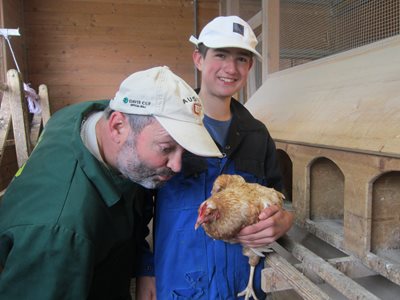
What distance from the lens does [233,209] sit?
31.2 inches

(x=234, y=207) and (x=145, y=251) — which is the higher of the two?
(x=234, y=207)

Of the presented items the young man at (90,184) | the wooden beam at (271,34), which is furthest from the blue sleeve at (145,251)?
the wooden beam at (271,34)

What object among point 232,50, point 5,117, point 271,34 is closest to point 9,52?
point 5,117

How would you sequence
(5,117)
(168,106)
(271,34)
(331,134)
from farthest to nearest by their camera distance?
(271,34) → (5,117) → (331,134) → (168,106)

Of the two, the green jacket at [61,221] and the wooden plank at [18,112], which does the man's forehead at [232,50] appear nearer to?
the green jacket at [61,221]

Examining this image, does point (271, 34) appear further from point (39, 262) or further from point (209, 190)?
point (39, 262)

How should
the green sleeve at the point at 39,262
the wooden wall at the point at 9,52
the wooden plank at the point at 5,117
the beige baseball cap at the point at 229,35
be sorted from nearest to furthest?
the green sleeve at the point at 39,262 < the beige baseball cap at the point at 229,35 < the wooden plank at the point at 5,117 < the wooden wall at the point at 9,52

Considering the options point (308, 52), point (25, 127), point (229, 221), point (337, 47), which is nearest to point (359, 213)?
point (229, 221)

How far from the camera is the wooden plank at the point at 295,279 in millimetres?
597

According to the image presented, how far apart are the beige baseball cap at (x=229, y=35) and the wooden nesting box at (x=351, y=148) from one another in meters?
0.33

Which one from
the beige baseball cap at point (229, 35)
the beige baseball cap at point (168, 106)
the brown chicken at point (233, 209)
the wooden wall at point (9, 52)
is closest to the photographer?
the beige baseball cap at point (168, 106)

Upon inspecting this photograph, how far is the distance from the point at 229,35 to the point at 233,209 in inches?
20.3

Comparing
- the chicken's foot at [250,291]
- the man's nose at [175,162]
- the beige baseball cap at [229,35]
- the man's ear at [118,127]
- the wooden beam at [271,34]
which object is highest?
the wooden beam at [271,34]

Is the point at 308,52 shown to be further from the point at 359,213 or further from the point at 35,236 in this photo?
the point at 35,236
